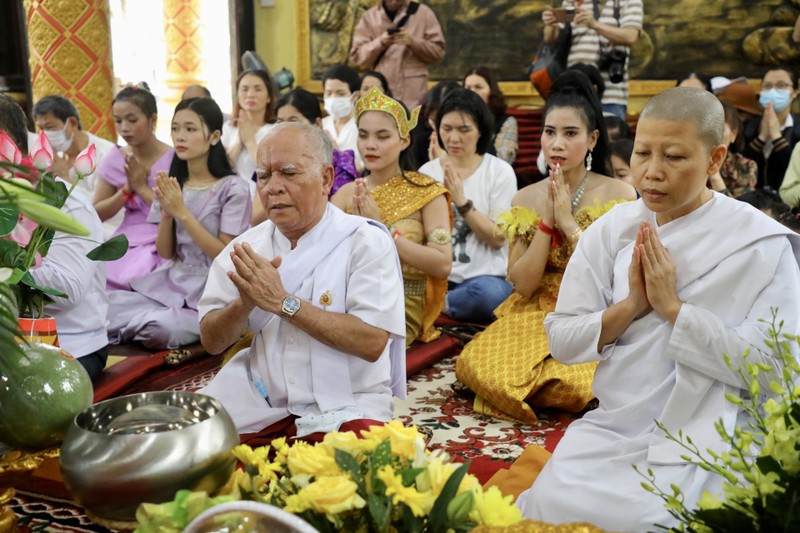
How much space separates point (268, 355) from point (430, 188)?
1929 millimetres

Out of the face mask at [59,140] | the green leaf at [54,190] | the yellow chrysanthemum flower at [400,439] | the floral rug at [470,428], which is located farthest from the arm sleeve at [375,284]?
the face mask at [59,140]

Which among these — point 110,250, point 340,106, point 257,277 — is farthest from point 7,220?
point 340,106

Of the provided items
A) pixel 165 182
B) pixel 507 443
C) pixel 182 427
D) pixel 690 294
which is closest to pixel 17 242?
pixel 182 427

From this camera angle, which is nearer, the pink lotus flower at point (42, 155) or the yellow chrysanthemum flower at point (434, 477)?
the yellow chrysanthemum flower at point (434, 477)

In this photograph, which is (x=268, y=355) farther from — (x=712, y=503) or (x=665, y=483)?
(x=712, y=503)

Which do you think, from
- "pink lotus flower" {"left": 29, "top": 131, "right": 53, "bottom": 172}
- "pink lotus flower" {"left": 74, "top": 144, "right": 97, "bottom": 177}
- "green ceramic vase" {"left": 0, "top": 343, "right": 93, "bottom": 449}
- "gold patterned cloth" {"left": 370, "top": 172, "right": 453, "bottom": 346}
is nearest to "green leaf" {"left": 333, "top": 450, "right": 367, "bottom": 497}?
"green ceramic vase" {"left": 0, "top": 343, "right": 93, "bottom": 449}

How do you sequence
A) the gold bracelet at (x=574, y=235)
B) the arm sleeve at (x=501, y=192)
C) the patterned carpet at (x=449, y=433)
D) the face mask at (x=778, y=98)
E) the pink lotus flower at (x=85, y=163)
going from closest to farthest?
the pink lotus flower at (x=85, y=163) → the patterned carpet at (x=449, y=433) → the gold bracelet at (x=574, y=235) → the arm sleeve at (x=501, y=192) → the face mask at (x=778, y=98)

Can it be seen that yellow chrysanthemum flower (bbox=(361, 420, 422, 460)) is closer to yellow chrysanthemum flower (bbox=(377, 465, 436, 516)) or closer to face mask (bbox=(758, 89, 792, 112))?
yellow chrysanthemum flower (bbox=(377, 465, 436, 516))

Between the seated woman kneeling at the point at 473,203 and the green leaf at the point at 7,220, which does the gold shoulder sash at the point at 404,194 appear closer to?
the seated woman kneeling at the point at 473,203

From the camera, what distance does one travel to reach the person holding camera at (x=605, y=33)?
707 centimetres

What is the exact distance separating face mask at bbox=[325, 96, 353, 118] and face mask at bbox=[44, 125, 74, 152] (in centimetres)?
209

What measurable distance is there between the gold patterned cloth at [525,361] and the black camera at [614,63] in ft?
12.1

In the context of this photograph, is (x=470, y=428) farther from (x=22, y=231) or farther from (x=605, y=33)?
(x=605, y=33)

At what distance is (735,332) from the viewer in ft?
7.20
